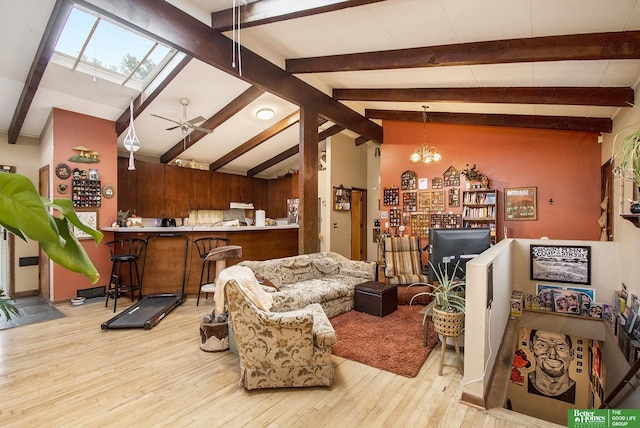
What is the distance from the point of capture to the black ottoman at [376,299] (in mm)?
4121

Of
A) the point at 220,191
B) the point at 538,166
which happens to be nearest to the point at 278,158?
the point at 220,191

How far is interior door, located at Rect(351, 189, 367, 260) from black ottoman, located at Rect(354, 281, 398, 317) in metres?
4.33

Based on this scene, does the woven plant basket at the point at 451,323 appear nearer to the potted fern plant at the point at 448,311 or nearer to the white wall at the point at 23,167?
the potted fern plant at the point at 448,311

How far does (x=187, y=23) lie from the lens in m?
3.29

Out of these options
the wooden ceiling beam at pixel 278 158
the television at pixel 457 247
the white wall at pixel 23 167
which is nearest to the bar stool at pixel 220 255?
the television at pixel 457 247

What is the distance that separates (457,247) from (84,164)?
5577 mm

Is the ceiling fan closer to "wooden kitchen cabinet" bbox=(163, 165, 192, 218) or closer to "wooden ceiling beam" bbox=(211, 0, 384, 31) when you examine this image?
"wooden ceiling beam" bbox=(211, 0, 384, 31)

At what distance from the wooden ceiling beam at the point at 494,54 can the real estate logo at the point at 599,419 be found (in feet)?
9.14

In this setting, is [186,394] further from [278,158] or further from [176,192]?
[278,158]

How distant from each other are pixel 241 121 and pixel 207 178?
2240 millimetres

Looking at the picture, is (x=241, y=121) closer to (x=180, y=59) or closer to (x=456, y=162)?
(x=180, y=59)

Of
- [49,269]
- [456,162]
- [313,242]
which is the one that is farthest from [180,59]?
[456,162]

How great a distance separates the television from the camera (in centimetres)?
312

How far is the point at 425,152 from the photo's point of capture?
234 inches
